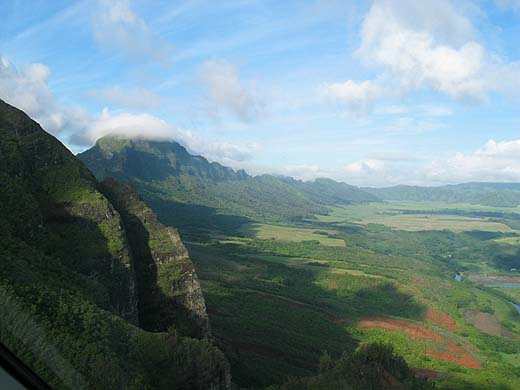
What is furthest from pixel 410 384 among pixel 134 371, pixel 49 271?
pixel 49 271

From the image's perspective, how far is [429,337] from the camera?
54344 mm

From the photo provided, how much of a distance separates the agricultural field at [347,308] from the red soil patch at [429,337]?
0.14 metres

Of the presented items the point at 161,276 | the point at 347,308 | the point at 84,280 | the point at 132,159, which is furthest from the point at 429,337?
the point at 132,159

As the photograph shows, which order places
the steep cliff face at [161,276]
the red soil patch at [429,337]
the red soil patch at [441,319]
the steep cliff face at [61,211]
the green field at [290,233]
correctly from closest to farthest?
the steep cliff face at [61,211] < the steep cliff face at [161,276] < the red soil patch at [429,337] < the red soil patch at [441,319] < the green field at [290,233]

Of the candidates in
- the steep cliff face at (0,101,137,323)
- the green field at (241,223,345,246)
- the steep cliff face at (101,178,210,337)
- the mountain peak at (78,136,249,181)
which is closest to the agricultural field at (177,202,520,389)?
the green field at (241,223,345,246)

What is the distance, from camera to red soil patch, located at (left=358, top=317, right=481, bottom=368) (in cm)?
4822

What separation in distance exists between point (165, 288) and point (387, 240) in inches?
4892

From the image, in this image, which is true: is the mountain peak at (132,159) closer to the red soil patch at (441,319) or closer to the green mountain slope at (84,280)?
the red soil patch at (441,319)

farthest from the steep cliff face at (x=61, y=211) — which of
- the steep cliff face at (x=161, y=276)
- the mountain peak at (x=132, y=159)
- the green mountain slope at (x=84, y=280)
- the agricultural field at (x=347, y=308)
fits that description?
the mountain peak at (x=132, y=159)

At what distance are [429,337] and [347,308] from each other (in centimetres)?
1204

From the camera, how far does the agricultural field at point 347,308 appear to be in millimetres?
40812

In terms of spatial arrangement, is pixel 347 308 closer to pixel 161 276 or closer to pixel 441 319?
pixel 441 319

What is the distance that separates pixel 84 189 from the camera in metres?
29.2

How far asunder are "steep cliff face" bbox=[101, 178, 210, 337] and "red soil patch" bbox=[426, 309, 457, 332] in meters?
43.8
